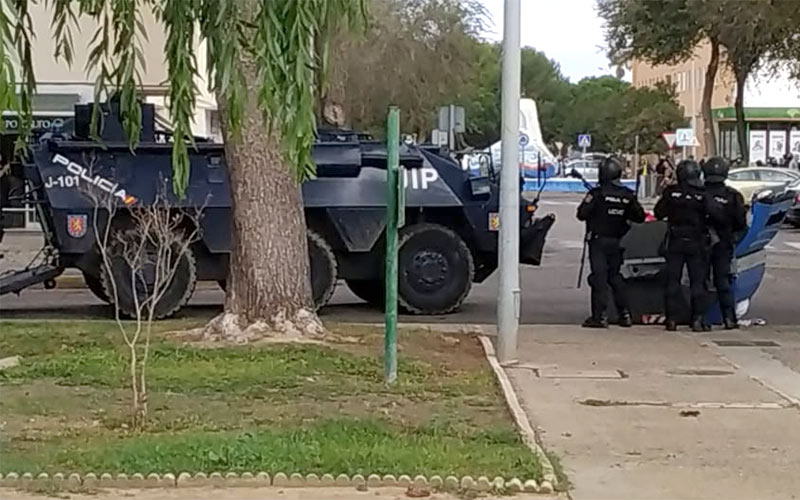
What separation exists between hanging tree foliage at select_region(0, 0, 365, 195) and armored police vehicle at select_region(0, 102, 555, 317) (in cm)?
707

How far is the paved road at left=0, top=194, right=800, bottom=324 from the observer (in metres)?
16.7

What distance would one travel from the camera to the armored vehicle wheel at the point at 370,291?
17359mm

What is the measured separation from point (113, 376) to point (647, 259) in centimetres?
644

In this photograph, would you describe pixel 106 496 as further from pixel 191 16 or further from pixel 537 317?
pixel 537 317

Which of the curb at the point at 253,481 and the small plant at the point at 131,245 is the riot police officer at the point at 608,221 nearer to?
the small plant at the point at 131,245

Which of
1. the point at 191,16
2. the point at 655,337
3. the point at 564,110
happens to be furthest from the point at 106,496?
the point at 564,110

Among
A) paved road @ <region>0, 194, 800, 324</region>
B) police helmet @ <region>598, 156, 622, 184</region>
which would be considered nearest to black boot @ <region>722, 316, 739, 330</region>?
paved road @ <region>0, 194, 800, 324</region>

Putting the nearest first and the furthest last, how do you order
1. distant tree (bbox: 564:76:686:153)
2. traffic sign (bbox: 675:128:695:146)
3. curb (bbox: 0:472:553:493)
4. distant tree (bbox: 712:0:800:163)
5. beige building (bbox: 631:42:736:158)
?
curb (bbox: 0:472:553:493) → distant tree (bbox: 712:0:800:163) → traffic sign (bbox: 675:128:695:146) → distant tree (bbox: 564:76:686:153) → beige building (bbox: 631:42:736:158)

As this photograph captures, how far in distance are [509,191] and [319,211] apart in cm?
419

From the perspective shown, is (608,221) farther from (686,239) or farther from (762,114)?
(762,114)

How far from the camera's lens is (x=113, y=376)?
1099cm

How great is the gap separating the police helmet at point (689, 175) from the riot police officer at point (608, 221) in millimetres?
514

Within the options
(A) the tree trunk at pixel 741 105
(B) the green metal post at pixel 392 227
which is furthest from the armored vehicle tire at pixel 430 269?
(A) the tree trunk at pixel 741 105

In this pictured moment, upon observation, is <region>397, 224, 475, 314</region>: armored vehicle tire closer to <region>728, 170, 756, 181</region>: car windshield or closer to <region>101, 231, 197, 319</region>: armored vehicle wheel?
<region>101, 231, 197, 319</region>: armored vehicle wheel
